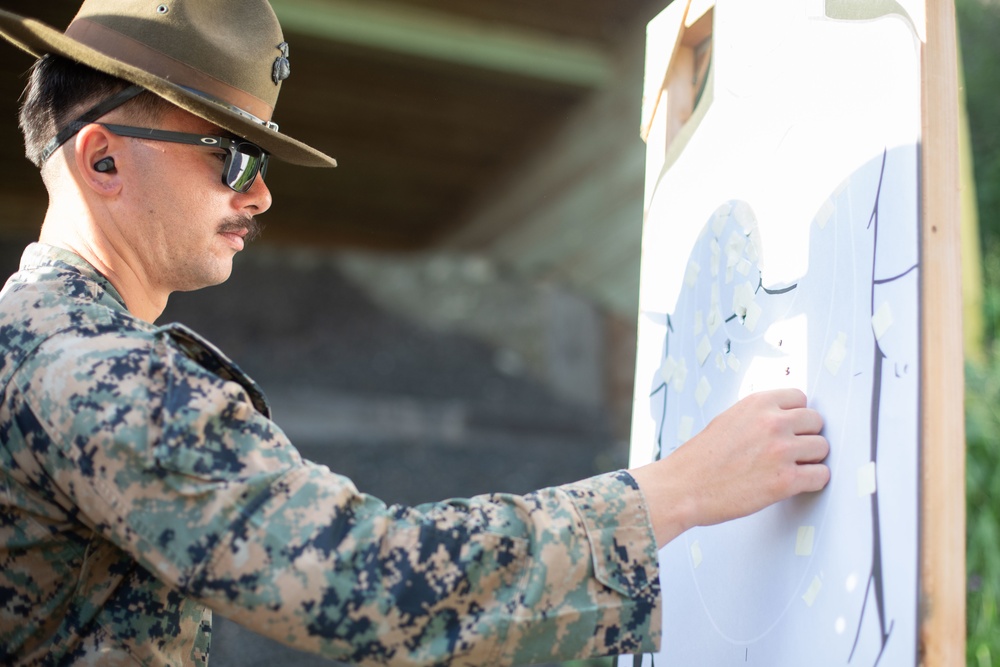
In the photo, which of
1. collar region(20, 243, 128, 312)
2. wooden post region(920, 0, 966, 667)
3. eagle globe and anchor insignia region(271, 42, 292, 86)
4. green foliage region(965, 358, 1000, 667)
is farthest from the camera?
green foliage region(965, 358, 1000, 667)

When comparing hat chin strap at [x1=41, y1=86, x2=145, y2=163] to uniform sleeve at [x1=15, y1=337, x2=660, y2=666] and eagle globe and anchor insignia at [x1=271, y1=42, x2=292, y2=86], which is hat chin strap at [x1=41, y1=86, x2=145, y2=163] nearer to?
eagle globe and anchor insignia at [x1=271, y1=42, x2=292, y2=86]

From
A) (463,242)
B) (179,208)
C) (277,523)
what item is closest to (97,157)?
(179,208)

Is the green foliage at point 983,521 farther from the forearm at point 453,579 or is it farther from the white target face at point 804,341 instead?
the forearm at point 453,579

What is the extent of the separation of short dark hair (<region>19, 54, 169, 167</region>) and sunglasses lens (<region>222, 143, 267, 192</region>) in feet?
0.35

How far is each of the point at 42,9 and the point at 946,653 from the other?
5.54 metres

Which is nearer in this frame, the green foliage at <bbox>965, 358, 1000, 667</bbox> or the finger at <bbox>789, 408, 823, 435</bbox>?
the finger at <bbox>789, 408, 823, 435</bbox>

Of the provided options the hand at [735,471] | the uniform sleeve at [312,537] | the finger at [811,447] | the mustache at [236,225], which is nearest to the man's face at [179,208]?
the mustache at [236,225]

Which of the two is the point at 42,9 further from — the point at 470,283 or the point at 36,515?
the point at 36,515

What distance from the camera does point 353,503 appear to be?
93cm

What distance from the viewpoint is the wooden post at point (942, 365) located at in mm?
853

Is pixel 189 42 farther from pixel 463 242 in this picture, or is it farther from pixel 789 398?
pixel 463 242

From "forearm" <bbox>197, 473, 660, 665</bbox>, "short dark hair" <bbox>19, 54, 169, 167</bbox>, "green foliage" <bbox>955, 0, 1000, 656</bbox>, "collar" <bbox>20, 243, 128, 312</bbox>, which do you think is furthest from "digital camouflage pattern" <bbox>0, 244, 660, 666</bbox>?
"green foliage" <bbox>955, 0, 1000, 656</bbox>

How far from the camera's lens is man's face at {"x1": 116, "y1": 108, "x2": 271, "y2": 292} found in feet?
4.04

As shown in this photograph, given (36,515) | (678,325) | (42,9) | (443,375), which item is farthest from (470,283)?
(36,515)
